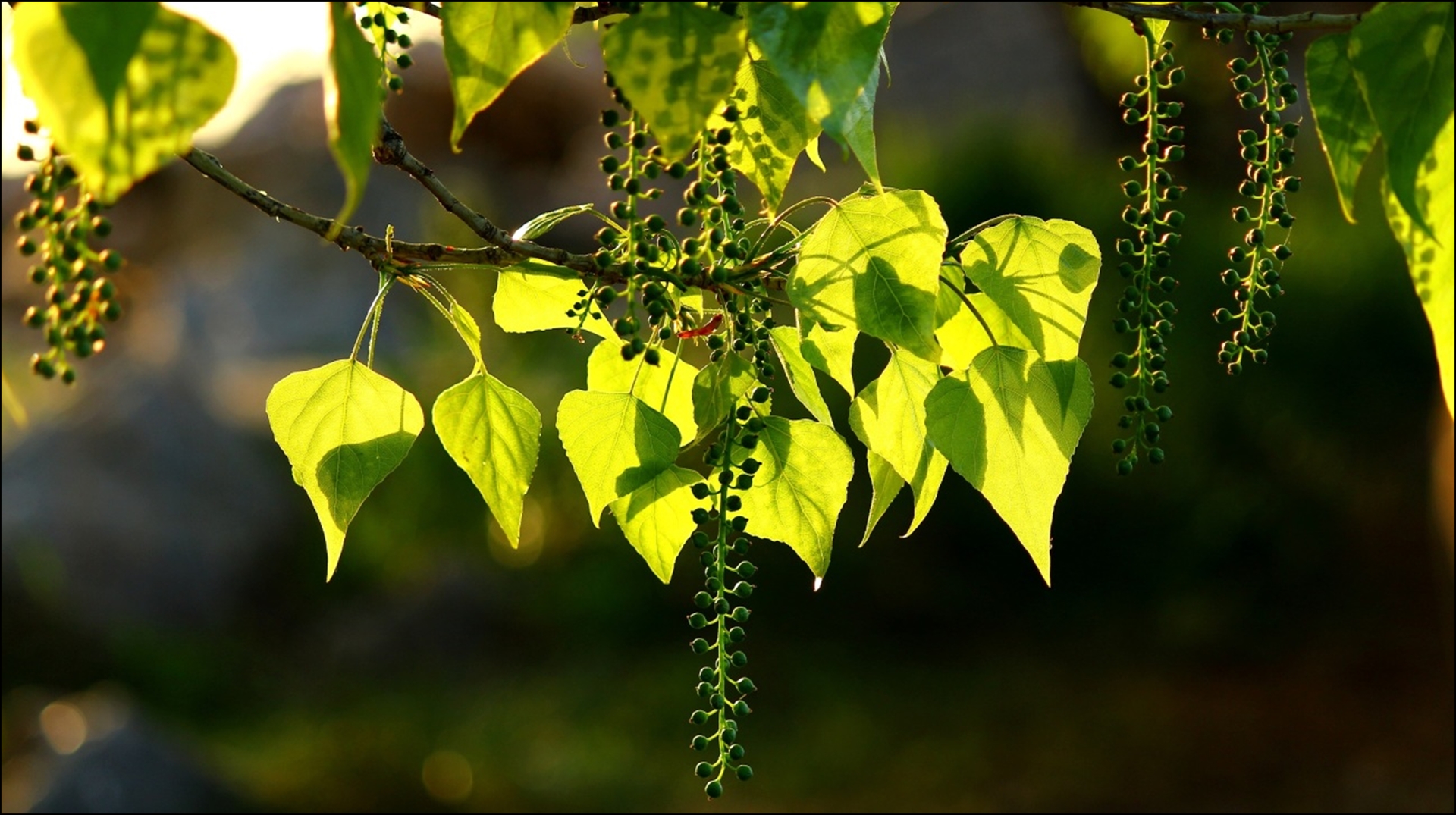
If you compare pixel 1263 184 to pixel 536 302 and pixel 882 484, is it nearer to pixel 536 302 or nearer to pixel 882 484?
pixel 882 484

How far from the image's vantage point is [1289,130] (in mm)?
635

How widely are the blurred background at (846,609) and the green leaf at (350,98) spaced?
300 centimetres

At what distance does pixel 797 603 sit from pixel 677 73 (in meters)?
4.06

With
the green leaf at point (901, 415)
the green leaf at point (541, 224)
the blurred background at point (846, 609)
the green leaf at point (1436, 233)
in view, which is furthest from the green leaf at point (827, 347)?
the blurred background at point (846, 609)

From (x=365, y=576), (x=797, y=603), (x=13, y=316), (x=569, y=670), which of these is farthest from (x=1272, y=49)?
(x=13, y=316)

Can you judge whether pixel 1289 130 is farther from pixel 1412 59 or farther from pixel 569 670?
pixel 569 670

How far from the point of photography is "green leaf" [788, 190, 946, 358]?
568 mm

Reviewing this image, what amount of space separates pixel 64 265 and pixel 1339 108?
437 millimetres

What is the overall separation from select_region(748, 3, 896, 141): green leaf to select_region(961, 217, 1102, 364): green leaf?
192mm

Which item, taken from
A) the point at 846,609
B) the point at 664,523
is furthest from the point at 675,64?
the point at 846,609

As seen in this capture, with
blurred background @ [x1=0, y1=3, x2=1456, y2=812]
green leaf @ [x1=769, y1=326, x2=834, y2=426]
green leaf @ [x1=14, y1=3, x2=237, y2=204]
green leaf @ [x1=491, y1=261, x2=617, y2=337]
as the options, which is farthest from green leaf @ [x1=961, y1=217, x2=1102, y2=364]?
blurred background @ [x1=0, y1=3, x2=1456, y2=812]

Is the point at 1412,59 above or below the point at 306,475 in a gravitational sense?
above

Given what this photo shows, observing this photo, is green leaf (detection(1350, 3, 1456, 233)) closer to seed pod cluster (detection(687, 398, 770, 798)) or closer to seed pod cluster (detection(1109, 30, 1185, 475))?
seed pod cluster (detection(1109, 30, 1185, 475))

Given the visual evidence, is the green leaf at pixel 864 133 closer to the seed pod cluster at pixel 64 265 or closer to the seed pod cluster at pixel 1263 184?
the seed pod cluster at pixel 1263 184
